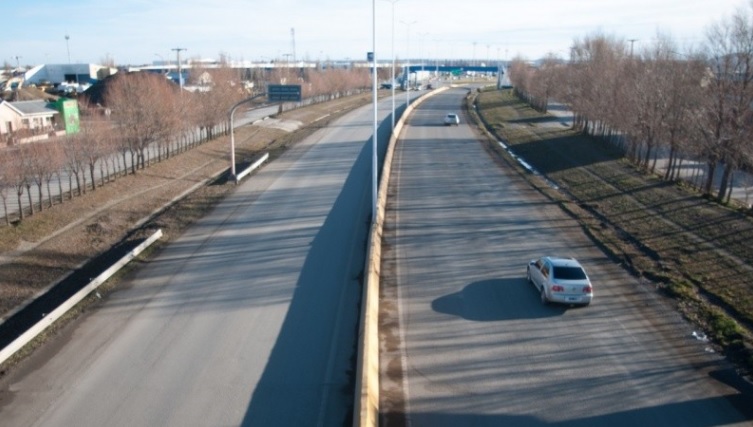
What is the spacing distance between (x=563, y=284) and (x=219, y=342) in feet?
27.1

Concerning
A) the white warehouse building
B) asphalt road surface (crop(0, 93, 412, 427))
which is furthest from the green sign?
the white warehouse building

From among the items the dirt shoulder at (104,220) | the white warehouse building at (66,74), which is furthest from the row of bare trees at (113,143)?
the white warehouse building at (66,74)

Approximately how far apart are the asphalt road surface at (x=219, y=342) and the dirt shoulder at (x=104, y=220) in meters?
2.45

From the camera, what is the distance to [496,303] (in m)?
16.1

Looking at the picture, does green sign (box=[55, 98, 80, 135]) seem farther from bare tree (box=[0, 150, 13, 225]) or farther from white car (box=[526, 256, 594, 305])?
white car (box=[526, 256, 594, 305])

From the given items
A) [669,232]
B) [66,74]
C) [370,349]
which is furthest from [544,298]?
[66,74]

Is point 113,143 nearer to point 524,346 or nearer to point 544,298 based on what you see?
point 544,298

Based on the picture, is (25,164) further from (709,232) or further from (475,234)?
(709,232)

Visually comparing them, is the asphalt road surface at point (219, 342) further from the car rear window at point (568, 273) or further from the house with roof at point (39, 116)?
the house with roof at point (39, 116)

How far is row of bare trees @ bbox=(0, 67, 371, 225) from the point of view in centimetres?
2448

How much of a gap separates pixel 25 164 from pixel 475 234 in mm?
16883

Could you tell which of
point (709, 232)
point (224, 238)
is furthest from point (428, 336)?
point (709, 232)

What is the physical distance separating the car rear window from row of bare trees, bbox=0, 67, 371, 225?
1872cm

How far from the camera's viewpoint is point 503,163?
38281 mm
